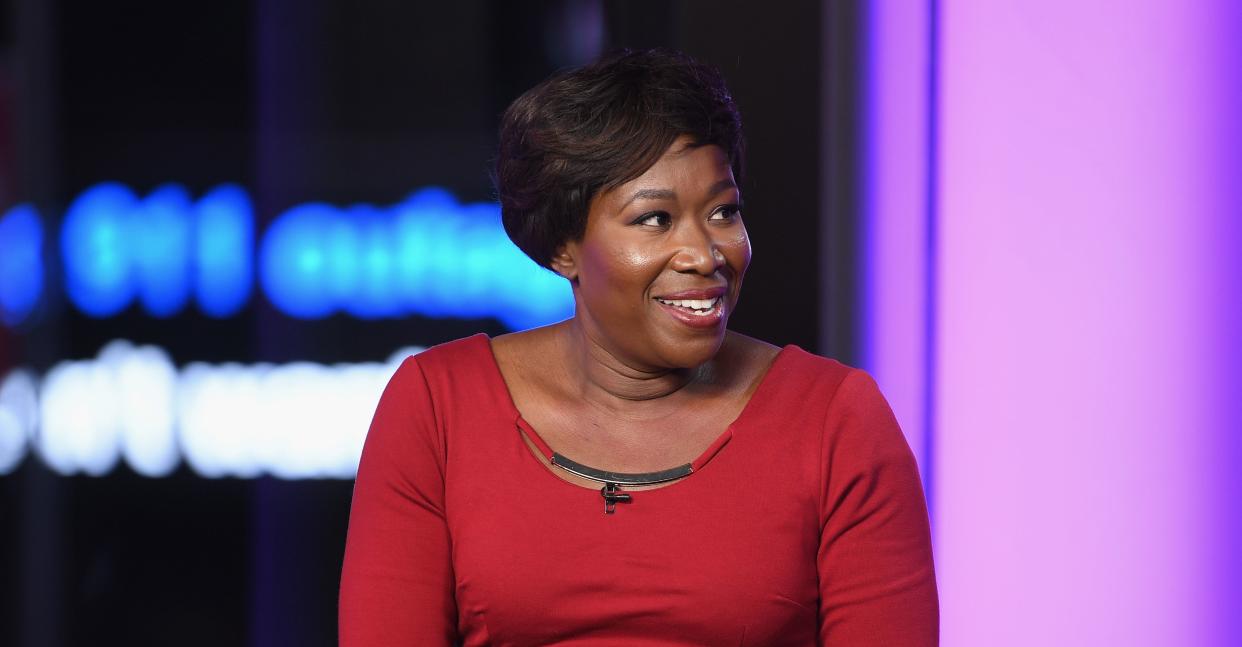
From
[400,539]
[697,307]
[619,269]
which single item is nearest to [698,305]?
[697,307]

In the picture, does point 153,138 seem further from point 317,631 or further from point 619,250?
point 619,250

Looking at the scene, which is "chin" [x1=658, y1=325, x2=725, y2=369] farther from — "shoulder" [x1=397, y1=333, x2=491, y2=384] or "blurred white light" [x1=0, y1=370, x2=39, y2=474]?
"blurred white light" [x1=0, y1=370, x2=39, y2=474]

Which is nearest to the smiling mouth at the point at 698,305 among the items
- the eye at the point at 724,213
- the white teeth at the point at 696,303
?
the white teeth at the point at 696,303

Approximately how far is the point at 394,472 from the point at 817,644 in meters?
0.57

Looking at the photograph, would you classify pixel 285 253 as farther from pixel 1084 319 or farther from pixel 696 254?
pixel 1084 319

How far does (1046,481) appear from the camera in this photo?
1.75m

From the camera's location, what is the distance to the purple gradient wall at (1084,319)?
5.33 feet

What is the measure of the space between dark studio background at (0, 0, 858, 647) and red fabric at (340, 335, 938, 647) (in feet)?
5.63

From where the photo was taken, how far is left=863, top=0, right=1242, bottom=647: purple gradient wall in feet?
5.33

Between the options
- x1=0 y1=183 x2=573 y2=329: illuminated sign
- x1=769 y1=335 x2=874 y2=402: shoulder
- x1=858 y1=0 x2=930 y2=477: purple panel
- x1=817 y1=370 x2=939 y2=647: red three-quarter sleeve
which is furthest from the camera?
x1=0 y1=183 x2=573 y2=329: illuminated sign

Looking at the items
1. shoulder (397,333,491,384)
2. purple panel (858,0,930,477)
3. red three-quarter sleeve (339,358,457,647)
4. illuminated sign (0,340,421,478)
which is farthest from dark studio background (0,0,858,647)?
red three-quarter sleeve (339,358,457,647)

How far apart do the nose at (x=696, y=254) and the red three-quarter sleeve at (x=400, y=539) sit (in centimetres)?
39

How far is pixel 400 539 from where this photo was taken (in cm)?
153

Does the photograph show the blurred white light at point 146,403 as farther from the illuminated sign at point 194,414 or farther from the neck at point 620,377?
the neck at point 620,377
